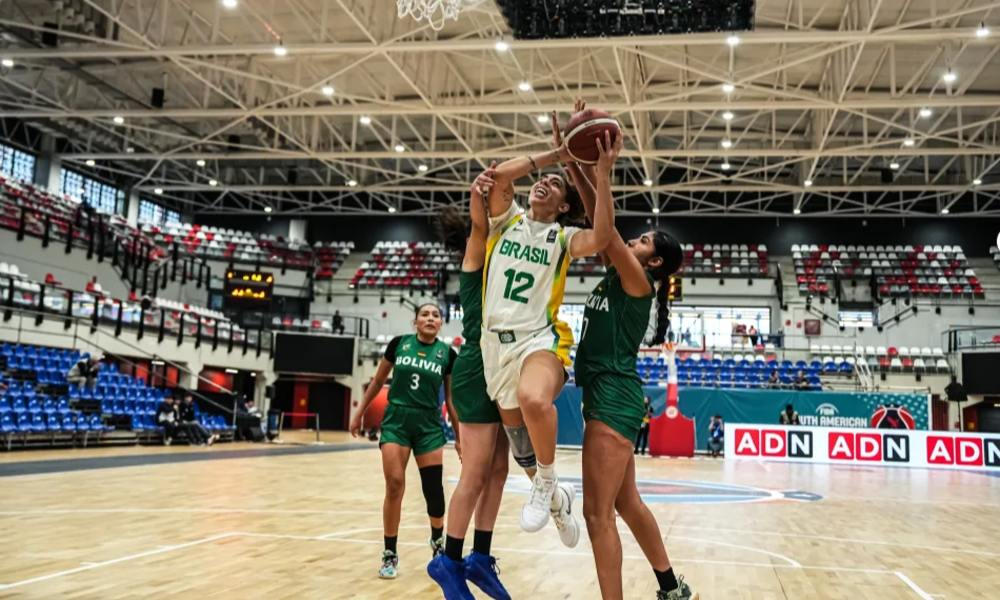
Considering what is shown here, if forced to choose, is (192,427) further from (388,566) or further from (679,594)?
(679,594)

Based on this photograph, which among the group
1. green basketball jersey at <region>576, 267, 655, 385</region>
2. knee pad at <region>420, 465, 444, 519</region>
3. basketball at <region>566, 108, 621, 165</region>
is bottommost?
knee pad at <region>420, 465, 444, 519</region>

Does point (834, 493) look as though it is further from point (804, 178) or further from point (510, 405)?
point (804, 178)

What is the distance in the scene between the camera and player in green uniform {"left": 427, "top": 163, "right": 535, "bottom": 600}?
137 inches

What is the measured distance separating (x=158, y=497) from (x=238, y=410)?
1347 centimetres

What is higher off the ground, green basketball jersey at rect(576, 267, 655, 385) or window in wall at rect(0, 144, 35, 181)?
window in wall at rect(0, 144, 35, 181)

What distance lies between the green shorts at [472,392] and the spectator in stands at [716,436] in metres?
18.9

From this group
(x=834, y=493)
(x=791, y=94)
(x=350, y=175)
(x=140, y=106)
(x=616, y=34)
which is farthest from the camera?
(x=350, y=175)

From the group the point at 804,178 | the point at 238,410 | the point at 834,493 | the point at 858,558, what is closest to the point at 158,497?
the point at 858,558

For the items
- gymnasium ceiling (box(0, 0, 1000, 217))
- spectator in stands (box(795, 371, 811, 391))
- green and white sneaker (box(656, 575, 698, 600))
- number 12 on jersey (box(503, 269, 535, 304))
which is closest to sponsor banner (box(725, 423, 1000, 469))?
spectator in stands (box(795, 371, 811, 391))

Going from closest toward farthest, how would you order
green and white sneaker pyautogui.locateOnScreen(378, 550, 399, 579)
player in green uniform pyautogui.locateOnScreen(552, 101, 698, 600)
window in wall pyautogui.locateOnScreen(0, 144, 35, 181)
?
player in green uniform pyautogui.locateOnScreen(552, 101, 698, 600), green and white sneaker pyautogui.locateOnScreen(378, 550, 399, 579), window in wall pyautogui.locateOnScreen(0, 144, 35, 181)

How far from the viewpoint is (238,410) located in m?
20.9

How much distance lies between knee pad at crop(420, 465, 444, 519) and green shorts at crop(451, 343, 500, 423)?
4.12ft

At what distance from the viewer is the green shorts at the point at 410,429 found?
4.98 m

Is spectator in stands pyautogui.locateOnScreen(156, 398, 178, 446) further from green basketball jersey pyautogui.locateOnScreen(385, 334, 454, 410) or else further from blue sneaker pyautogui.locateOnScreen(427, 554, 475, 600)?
blue sneaker pyautogui.locateOnScreen(427, 554, 475, 600)
